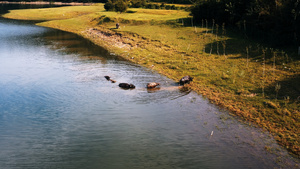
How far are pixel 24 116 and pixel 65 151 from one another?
5.96 m

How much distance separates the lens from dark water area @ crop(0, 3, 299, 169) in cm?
1244

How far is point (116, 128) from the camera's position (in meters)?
15.6

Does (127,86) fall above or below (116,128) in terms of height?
above

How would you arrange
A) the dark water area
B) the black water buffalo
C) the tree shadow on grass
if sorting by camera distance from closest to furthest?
the dark water area
the tree shadow on grass
the black water buffalo

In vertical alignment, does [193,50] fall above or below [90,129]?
above

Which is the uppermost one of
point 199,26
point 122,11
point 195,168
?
point 122,11

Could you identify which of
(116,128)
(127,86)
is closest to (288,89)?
(127,86)

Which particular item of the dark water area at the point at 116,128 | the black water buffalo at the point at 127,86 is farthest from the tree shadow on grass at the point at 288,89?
the black water buffalo at the point at 127,86

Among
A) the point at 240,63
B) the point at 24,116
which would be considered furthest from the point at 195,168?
the point at 240,63

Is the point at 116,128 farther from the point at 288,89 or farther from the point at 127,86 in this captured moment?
the point at 288,89

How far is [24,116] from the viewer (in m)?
17.3

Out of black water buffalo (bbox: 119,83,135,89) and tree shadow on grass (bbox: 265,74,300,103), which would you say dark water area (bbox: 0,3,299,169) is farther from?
tree shadow on grass (bbox: 265,74,300,103)

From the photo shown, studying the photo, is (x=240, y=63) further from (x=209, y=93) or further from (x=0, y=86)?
(x=0, y=86)

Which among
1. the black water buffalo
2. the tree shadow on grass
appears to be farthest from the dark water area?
the tree shadow on grass
